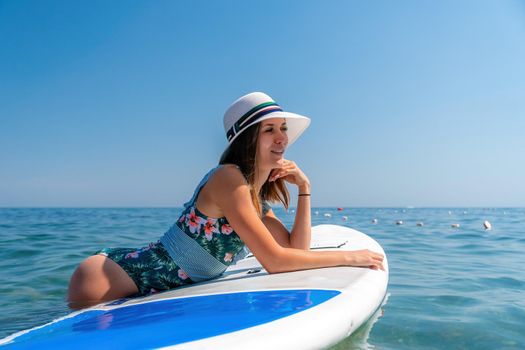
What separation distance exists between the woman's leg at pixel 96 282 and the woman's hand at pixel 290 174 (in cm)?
121

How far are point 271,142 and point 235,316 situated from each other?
1.17 metres

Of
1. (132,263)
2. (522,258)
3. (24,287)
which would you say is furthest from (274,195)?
(522,258)

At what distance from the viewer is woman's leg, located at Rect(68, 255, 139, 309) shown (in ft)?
7.48

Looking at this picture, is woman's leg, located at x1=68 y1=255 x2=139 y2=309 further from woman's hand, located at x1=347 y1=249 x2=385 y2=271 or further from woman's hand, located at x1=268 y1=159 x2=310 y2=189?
woman's hand, located at x1=347 y1=249 x2=385 y2=271

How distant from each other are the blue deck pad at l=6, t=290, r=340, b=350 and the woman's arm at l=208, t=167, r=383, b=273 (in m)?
0.28

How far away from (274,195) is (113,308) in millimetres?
1387

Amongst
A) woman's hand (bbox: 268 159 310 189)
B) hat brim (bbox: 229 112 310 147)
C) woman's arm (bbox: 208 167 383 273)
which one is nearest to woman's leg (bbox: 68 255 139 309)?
woman's arm (bbox: 208 167 383 273)

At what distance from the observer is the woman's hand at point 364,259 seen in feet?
8.43

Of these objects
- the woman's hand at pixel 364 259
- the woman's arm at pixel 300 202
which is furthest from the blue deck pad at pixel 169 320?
the woman's arm at pixel 300 202

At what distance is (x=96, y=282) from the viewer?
2.29m

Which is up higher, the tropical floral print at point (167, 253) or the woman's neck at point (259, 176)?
the woman's neck at point (259, 176)

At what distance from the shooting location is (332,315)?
5.71ft

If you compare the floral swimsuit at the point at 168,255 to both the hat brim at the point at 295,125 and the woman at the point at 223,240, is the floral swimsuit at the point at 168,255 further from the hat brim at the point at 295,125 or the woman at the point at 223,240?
the hat brim at the point at 295,125

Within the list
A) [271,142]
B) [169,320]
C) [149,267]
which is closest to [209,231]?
[149,267]
